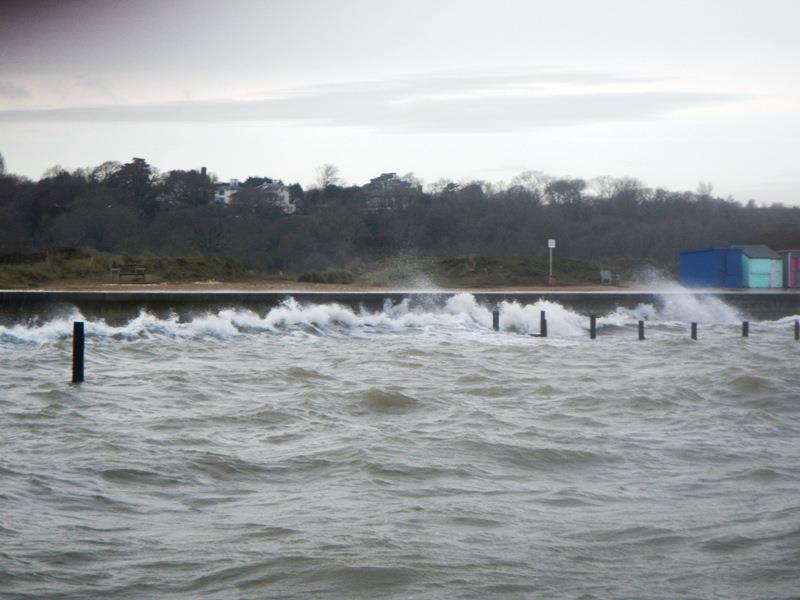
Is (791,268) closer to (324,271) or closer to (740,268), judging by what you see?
(740,268)

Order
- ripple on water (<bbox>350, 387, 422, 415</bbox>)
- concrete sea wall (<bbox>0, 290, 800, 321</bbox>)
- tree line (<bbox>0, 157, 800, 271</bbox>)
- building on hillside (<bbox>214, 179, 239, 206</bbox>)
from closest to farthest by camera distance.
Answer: ripple on water (<bbox>350, 387, 422, 415</bbox>) → concrete sea wall (<bbox>0, 290, 800, 321</bbox>) → tree line (<bbox>0, 157, 800, 271</bbox>) → building on hillside (<bbox>214, 179, 239, 206</bbox>)

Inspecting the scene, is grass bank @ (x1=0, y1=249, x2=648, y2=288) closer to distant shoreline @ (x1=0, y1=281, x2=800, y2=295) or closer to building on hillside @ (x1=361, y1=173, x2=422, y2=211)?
distant shoreline @ (x1=0, y1=281, x2=800, y2=295)

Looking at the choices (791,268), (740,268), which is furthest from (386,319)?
(791,268)

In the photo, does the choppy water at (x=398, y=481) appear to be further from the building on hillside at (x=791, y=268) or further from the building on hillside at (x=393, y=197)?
the building on hillside at (x=393, y=197)

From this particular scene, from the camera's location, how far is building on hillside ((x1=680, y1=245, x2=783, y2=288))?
49.4 m

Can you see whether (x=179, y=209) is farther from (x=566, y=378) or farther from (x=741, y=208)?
(x=566, y=378)

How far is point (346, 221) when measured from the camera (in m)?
74.9

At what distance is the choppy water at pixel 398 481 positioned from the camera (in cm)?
716

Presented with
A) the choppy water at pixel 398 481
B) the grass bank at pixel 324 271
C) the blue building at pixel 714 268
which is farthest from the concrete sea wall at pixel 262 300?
the grass bank at pixel 324 271

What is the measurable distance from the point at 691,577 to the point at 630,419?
7215 mm

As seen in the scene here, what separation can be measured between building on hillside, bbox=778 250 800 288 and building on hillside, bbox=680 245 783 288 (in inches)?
18.4

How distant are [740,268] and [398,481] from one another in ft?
140

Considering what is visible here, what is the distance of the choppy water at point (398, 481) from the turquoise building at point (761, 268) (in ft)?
97.4

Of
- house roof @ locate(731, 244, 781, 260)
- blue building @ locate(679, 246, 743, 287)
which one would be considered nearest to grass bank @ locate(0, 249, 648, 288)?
blue building @ locate(679, 246, 743, 287)
